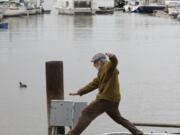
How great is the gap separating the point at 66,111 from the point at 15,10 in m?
68.3

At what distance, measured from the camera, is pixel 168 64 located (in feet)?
76.5

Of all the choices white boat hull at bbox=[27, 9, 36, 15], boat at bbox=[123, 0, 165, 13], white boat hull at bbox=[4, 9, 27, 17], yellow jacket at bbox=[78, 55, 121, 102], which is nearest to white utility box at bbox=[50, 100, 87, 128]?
yellow jacket at bbox=[78, 55, 121, 102]

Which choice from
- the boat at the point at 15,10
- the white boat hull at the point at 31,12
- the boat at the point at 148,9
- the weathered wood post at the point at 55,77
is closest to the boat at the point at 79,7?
the white boat hull at the point at 31,12

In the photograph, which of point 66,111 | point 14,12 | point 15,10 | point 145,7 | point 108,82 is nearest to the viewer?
point 108,82

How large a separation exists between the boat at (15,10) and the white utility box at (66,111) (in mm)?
62992

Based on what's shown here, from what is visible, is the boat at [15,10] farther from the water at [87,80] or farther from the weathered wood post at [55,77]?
the weathered wood post at [55,77]

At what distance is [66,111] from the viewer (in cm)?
803

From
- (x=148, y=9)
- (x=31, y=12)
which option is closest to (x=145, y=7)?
(x=148, y=9)

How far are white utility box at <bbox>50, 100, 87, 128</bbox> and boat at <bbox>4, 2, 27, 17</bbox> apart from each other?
62992 millimetres

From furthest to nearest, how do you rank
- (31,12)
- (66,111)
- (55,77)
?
(31,12) → (55,77) → (66,111)

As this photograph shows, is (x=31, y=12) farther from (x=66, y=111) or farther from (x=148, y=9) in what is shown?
(x=66, y=111)

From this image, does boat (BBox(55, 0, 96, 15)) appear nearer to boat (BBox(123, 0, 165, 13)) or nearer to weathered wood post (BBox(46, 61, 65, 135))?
boat (BBox(123, 0, 165, 13))

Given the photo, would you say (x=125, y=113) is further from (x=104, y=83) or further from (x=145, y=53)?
(x=145, y=53)

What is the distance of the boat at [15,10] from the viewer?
239ft
